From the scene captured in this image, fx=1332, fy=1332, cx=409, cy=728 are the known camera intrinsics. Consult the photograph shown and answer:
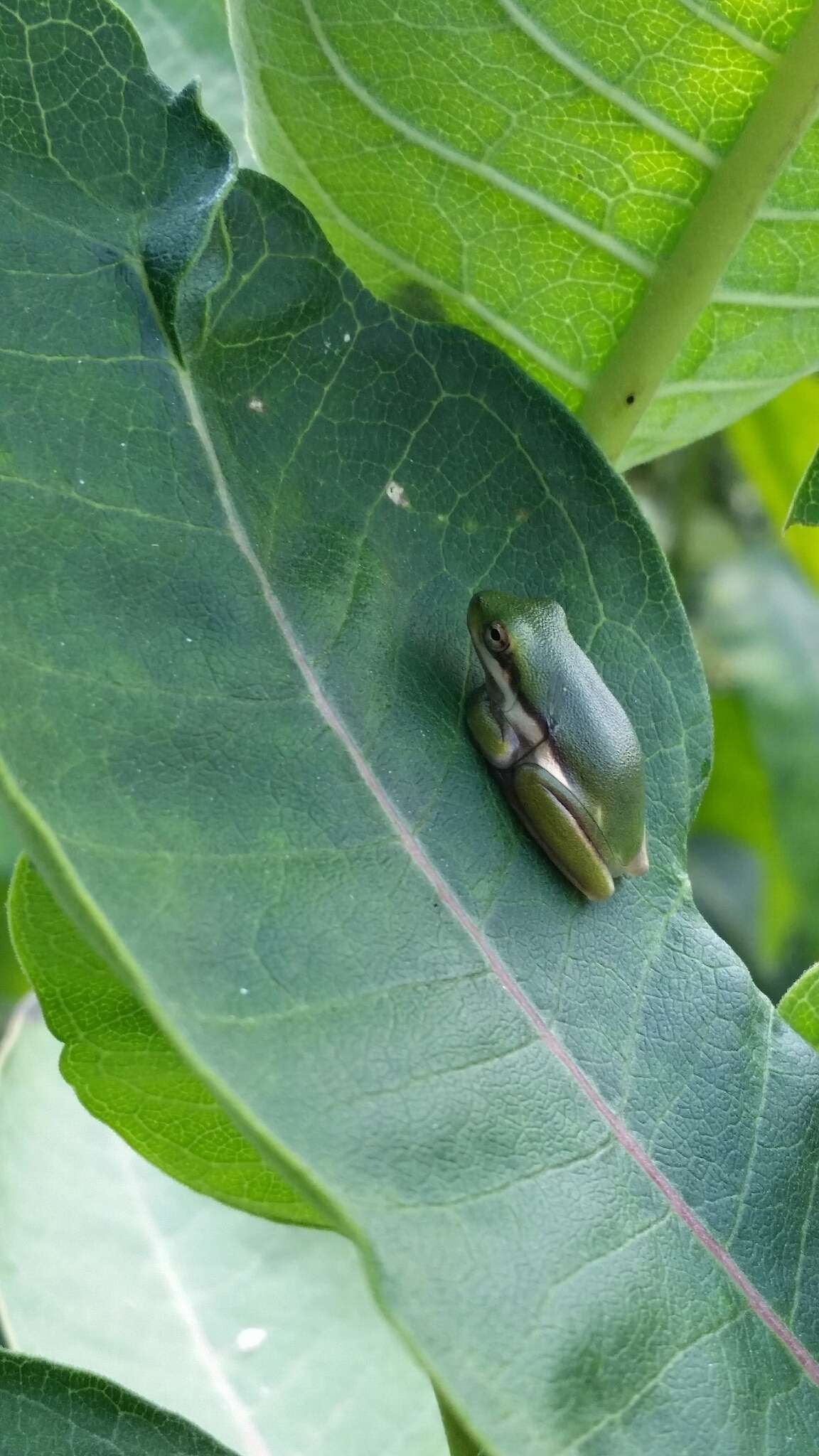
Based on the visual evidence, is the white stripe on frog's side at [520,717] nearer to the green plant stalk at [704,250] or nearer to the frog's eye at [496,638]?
the frog's eye at [496,638]

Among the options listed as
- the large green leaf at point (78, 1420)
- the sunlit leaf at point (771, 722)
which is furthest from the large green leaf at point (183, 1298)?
the sunlit leaf at point (771, 722)

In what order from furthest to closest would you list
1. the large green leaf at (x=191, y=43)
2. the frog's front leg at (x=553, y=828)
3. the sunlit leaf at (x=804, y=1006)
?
the large green leaf at (x=191, y=43), the sunlit leaf at (x=804, y=1006), the frog's front leg at (x=553, y=828)

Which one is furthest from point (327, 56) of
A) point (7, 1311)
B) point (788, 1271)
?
point (7, 1311)

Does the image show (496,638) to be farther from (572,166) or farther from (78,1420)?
(78,1420)

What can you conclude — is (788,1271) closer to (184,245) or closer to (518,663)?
(518,663)

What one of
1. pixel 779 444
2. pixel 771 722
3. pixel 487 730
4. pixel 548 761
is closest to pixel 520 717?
pixel 548 761
